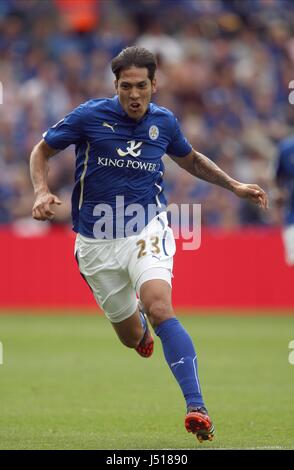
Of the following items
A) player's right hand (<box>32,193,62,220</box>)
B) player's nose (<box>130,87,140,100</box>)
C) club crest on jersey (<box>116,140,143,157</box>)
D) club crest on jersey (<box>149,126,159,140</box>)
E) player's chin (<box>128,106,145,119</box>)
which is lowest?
player's right hand (<box>32,193,62,220</box>)

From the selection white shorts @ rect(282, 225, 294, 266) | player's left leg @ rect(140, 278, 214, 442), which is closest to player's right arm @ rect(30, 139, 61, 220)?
player's left leg @ rect(140, 278, 214, 442)

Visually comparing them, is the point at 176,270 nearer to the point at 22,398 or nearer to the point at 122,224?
the point at 22,398

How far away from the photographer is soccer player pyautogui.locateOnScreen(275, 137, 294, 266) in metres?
13.5

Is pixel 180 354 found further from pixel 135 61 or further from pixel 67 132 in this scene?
pixel 135 61

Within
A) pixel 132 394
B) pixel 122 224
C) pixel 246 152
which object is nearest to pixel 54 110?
pixel 246 152

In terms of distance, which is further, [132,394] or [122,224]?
[132,394]

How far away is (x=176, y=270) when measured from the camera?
17.7 m

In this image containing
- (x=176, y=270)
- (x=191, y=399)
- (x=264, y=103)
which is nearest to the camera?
(x=191, y=399)

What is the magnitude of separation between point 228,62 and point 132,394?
11730mm

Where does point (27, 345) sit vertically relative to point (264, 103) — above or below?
below

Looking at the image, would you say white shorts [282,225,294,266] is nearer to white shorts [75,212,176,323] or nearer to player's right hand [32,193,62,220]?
white shorts [75,212,176,323]

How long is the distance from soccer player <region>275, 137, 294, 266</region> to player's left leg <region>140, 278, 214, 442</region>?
596cm

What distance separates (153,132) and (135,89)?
1.56 ft

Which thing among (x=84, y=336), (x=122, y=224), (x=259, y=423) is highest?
(x=122, y=224)
